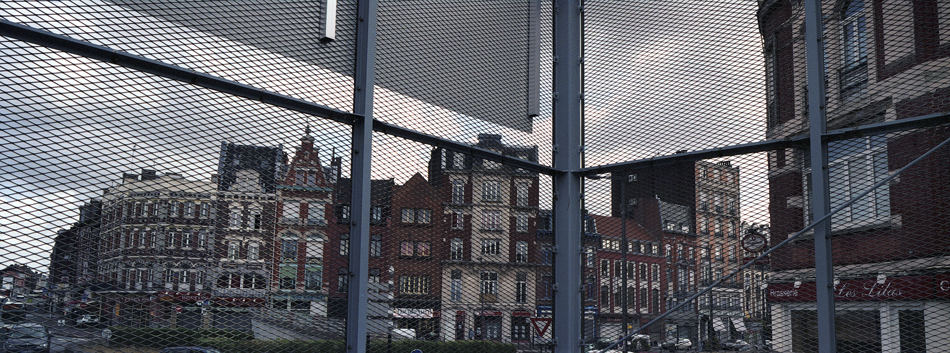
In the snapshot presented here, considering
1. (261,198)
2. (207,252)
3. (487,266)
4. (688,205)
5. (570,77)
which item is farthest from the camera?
(570,77)

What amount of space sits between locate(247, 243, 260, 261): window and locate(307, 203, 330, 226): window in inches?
9.9

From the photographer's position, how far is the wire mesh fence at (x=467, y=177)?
8.52 ft

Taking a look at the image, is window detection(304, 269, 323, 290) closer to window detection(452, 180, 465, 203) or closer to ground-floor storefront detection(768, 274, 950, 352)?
window detection(452, 180, 465, 203)

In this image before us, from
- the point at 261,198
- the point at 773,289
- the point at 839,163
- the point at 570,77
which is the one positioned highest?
the point at 570,77

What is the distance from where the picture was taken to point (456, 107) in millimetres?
4078

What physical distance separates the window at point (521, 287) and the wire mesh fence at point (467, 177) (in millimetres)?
22

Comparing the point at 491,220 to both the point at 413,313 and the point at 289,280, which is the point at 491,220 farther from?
the point at 289,280

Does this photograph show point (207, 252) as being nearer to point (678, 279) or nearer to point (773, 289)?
point (678, 279)

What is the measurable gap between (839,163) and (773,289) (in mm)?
860

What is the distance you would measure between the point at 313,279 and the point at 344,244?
0.73 feet

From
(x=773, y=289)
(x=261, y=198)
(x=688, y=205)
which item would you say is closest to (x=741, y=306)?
(x=773, y=289)

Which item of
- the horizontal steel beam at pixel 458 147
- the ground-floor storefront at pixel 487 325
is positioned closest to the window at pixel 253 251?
the horizontal steel beam at pixel 458 147

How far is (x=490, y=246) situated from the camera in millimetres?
3959

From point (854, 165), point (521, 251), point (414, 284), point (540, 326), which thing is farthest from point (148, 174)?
point (854, 165)
